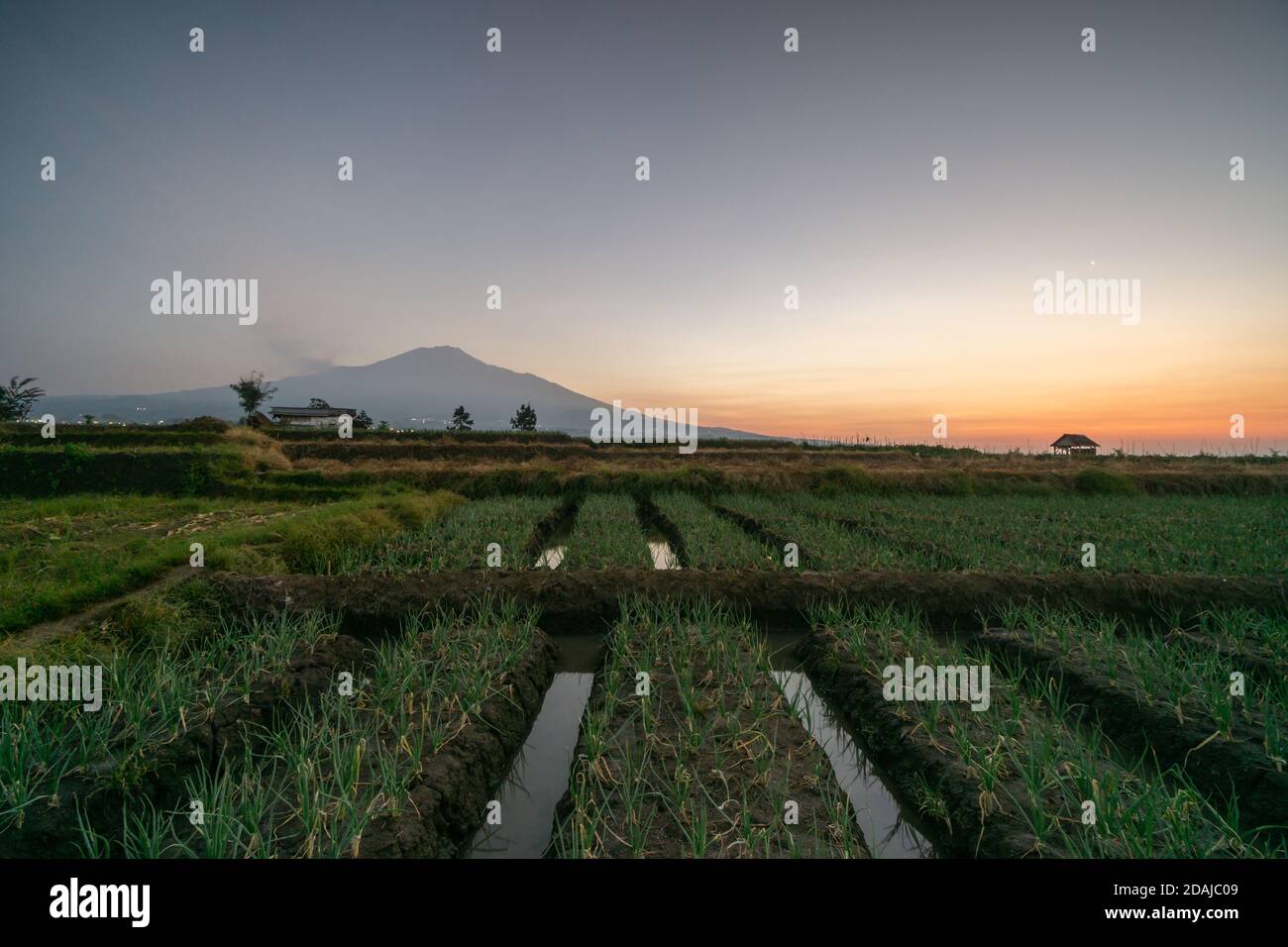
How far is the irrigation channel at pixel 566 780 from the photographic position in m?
2.79

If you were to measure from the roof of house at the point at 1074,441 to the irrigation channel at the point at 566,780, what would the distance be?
53.3 m

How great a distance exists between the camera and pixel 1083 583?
21.0 ft

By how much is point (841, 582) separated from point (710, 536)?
2.84 metres

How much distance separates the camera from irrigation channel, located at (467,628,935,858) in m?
2.79

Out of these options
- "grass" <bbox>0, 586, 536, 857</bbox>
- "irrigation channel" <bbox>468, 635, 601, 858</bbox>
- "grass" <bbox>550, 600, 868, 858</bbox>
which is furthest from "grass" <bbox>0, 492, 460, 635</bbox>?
"grass" <bbox>550, 600, 868, 858</bbox>

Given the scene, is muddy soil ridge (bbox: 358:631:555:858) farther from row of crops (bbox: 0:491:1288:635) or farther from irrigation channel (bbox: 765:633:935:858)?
row of crops (bbox: 0:491:1288:635)

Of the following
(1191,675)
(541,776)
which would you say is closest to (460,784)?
(541,776)

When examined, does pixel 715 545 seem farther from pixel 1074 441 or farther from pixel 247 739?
pixel 1074 441

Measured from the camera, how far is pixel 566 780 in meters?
3.41

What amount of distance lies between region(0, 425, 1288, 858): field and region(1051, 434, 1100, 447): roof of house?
145 feet
